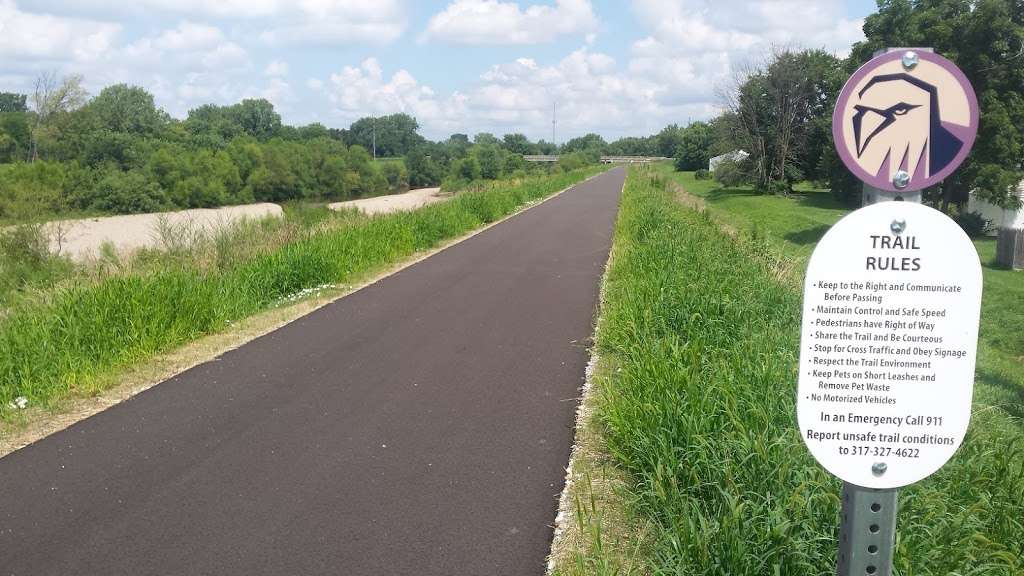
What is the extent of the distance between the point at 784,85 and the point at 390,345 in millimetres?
41582

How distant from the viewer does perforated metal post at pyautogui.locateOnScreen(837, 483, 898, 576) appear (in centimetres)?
215

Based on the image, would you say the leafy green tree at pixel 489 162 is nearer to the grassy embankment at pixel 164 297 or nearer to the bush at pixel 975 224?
the bush at pixel 975 224

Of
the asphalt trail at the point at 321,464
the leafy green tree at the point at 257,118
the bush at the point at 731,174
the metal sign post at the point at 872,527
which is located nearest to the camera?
the metal sign post at the point at 872,527

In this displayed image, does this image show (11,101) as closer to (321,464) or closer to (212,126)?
(212,126)

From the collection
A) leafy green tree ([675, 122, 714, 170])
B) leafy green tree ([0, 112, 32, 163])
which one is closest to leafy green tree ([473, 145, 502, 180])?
leafy green tree ([675, 122, 714, 170])

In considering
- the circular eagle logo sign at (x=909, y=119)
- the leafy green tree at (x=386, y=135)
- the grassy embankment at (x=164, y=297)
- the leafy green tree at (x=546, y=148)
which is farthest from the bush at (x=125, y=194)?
the leafy green tree at (x=546, y=148)

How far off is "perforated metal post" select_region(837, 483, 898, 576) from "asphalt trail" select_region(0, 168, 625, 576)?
1.94 m

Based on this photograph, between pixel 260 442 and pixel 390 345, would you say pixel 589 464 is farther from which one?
pixel 390 345

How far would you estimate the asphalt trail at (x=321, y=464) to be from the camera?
3.99 meters

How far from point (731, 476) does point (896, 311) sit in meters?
1.96

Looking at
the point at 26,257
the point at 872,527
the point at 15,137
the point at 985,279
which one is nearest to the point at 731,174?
the point at 985,279

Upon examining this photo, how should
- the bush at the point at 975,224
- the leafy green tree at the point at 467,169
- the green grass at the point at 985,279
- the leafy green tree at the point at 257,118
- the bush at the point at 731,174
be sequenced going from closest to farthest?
1. the green grass at the point at 985,279
2. the bush at the point at 975,224
3. the bush at the point at 731,174
4. the leafy green tree at the point at 467,169
5. the leafy green tree at the point at 257,118

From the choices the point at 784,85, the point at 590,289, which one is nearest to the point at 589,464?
the point at 590,289

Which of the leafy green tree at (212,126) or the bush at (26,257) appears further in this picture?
the leafy green tree at (212,126)
